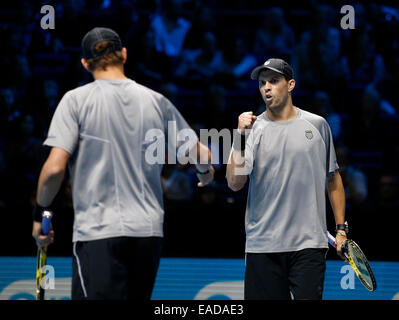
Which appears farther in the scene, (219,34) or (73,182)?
(219,34)

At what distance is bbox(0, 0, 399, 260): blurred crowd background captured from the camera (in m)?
6.75

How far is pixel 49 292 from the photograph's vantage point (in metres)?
5.71

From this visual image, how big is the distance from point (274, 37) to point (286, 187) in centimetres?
423

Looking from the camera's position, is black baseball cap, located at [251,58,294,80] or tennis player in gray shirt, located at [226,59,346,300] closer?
tennis player in gray shirt, located at [226,59,346,300]

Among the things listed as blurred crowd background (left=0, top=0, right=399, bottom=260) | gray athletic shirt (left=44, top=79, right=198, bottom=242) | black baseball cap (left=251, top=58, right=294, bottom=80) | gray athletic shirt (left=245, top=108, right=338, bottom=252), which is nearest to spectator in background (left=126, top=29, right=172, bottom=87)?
blurred crowd background (left=0, top=0, right=399, bottom=260)

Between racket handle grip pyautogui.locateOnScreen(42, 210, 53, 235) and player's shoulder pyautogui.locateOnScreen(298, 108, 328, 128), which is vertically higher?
player's shoulder pyautogui.locateOnScreen(298, 108, 328, 128)

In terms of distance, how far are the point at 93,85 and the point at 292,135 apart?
1.39m

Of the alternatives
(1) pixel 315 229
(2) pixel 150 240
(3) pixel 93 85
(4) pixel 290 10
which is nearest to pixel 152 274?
(2) pixel 150 240

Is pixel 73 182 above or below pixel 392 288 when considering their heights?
above

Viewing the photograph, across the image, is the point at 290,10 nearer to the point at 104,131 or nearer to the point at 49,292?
the point at 49,292

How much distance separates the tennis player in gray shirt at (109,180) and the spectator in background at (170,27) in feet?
15.5

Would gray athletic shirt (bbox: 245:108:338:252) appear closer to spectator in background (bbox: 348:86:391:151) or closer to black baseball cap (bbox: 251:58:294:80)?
black baseball cap (bbox: 251:58:294:80)

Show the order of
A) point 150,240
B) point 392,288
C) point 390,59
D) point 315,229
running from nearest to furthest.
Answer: point 150,240 < point 315,229 < point 392,288 < point 390,59

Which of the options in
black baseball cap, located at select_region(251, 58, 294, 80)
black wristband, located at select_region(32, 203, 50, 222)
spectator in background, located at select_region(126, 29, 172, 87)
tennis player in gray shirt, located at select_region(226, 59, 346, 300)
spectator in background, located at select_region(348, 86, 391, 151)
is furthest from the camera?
spectator in background, located at select_region(126, 29, 172, 87)
